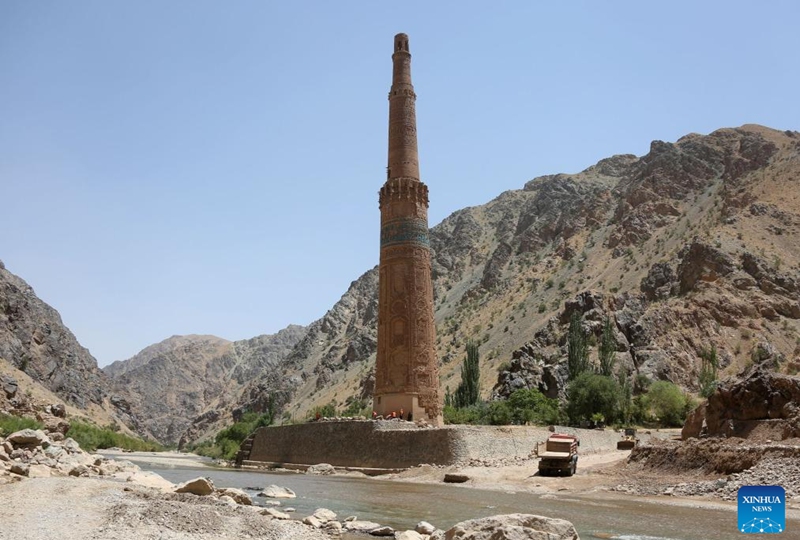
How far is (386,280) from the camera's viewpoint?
3394 centimetres

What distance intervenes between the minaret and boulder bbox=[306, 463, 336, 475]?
3.45 m

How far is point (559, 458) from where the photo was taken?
22.2 meters

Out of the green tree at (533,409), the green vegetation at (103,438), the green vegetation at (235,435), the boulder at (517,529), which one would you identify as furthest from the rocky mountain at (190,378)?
the boulder at (517,529)

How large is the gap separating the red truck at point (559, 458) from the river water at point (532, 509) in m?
2.76

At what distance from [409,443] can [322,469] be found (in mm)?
4857

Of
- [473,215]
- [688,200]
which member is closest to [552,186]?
[473,215]

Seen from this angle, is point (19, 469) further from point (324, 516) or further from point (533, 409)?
point (533, 409)

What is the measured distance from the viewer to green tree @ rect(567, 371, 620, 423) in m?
37.8

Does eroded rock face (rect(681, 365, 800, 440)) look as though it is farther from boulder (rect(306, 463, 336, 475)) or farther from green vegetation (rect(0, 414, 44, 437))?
green vegetation (rect(0, 414, 44, 437))

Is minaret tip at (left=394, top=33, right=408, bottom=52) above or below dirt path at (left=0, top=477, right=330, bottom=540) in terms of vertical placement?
above

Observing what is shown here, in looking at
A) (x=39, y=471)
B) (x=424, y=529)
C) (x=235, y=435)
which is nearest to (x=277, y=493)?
(x=39, y=471)

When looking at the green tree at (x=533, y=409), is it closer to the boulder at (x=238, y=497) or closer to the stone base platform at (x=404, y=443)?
the stone base platform at (x=404, y=443)

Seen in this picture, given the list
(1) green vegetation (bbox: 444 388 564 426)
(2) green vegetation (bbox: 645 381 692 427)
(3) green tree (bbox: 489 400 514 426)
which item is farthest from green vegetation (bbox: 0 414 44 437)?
(2) green vegetation (bbox: 645 381 692 427)

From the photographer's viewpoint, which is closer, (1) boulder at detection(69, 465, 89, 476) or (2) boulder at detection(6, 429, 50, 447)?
(1) boulder at detection(69, 465, 89, 476)
